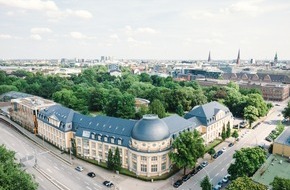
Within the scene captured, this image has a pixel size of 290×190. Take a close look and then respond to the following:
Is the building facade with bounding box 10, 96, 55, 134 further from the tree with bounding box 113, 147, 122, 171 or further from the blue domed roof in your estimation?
the blue domed roof

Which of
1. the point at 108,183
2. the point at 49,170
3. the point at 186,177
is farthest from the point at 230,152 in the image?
the point at 49,170

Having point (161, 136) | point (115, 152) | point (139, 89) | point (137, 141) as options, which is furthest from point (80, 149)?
point (139, 89)

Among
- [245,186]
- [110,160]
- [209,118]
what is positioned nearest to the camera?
[245,186]

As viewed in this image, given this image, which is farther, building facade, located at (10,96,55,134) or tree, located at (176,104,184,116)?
tree, located at (176,104,184,116)

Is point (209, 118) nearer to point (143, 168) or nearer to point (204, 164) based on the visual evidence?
point (204, 164)

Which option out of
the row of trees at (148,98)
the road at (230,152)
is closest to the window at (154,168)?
the road at (230,152)

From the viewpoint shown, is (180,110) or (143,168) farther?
(180,110)

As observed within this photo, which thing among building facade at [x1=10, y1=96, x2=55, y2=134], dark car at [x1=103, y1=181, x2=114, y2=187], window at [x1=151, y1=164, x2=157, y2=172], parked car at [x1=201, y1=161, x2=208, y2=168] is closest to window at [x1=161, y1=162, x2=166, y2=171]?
window at [x1=151, y1=164, x2=157, y2=172]
